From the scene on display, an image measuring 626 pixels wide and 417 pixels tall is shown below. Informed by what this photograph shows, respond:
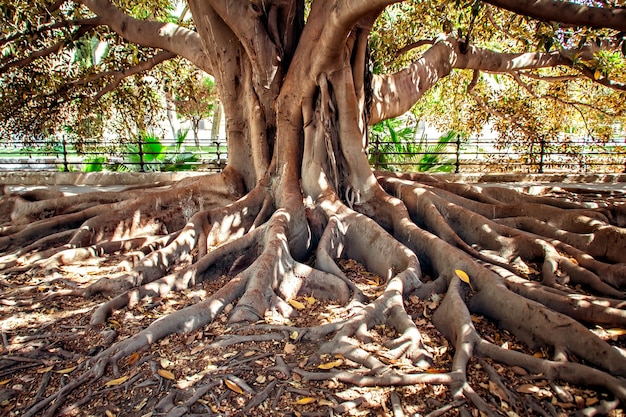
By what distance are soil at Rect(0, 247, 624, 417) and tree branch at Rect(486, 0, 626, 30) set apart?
2.03m

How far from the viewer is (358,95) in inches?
220

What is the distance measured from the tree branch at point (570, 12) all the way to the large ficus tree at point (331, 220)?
12 millimetres

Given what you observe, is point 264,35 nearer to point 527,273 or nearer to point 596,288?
point 527,273

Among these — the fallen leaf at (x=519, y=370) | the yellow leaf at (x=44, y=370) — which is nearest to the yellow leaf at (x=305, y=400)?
the fallen leaf at (x=519, y=370)

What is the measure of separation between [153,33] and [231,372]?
5194 millimetres

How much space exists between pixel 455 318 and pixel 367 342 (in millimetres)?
640

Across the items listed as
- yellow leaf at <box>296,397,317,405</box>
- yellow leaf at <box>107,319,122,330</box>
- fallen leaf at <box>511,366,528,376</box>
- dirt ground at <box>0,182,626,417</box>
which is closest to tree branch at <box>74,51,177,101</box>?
dirt ground at <box>0,182,626,417</box>

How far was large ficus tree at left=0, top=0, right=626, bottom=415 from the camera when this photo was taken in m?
2.88

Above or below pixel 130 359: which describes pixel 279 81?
above

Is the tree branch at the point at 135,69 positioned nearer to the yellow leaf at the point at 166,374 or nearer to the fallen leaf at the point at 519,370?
the yellow leaf at the point at 166,374

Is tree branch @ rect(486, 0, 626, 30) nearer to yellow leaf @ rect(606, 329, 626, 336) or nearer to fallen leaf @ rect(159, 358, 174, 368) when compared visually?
yellow leaf @ rect(606, 329, 626, 336)

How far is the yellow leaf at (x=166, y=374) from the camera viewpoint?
2.58 m

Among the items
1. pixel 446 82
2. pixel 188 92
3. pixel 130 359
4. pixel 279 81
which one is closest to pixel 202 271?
pixel 130 359

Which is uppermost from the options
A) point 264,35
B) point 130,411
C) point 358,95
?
point 264,35
